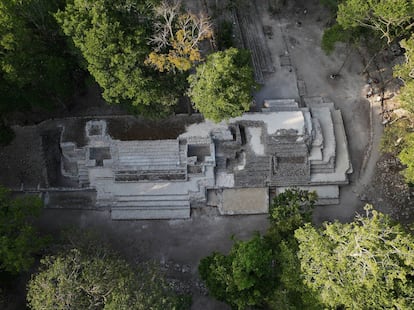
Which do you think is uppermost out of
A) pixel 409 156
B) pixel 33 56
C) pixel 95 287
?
pixel 33 56

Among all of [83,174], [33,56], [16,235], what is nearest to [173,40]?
[33,56]

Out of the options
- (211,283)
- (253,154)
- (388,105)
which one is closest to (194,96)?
(253,154)

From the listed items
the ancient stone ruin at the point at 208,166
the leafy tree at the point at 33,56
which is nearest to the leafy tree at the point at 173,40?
the ancient stone ruin at the point at 208,166

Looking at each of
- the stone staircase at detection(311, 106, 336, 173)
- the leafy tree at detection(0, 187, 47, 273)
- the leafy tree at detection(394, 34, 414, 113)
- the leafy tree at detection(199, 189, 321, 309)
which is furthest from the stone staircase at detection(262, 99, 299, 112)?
the leafy tree at detection(0, 187, 47, 273)

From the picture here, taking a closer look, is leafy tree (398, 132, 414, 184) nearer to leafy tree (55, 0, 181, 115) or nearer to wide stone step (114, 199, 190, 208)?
wide stone step (114, 199, 190, 208)

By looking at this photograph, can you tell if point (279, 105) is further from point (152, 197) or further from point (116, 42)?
point (116, 42)

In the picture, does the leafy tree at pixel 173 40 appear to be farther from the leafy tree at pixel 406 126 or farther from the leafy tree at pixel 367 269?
the leafy tree at pixel 367 269
